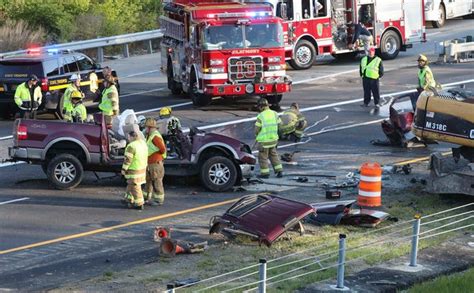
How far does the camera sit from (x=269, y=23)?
26375mm

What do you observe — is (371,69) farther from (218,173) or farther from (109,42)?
(109,42)

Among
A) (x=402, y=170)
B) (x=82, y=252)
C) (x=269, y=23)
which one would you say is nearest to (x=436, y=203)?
(x=402, y=170)

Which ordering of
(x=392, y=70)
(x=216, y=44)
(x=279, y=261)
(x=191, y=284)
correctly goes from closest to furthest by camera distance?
(x=191, y=284), (x=279, y=261), (x=216, y=44), (x=392, y=70)

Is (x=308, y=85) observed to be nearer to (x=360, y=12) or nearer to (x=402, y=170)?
(x=360, y=12)

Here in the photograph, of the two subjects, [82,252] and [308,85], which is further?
[308,85]

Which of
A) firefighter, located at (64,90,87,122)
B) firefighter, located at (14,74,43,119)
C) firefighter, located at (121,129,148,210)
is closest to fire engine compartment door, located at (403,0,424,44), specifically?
firefighter, located at (14,74,43,119)

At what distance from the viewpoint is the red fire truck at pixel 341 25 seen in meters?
33.0

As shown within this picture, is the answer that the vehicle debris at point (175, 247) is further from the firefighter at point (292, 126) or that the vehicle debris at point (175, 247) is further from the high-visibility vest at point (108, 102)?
the firefighter at point (292, 126)

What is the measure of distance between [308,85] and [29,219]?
1491cm

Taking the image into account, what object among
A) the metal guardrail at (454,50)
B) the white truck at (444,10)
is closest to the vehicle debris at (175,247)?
the metal guardrail at (454,50)

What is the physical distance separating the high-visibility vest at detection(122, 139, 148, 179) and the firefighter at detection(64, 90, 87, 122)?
356 cm

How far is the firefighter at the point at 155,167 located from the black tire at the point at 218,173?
0.98 meters

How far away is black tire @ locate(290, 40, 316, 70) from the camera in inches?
1309

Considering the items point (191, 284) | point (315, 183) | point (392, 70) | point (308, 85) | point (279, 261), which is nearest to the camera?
point (191, 284)
